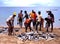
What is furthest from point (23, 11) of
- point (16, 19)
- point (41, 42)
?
point (41, 42)

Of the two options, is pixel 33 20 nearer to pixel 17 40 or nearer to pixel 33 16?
pixel 33 16

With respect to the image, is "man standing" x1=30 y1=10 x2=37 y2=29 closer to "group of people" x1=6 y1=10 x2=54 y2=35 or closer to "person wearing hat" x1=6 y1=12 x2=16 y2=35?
"group of people" x1=6 y1=10 x2=54 y2=35

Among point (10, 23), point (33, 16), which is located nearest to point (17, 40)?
point (10, 23)

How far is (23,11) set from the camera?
280 cm

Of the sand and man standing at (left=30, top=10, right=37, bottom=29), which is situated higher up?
man standing at (left=30, top=10, right=37, bottom=29)

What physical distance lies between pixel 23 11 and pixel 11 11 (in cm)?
16

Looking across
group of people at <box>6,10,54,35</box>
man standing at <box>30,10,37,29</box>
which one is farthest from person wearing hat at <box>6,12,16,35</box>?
man standing at <box>30,10,37,29</box>

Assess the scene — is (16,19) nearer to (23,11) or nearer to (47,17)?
(23,11)

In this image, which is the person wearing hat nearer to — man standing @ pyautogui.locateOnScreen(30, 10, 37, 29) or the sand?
the sand

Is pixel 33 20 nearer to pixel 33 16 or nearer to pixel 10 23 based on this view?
pixel 33 16

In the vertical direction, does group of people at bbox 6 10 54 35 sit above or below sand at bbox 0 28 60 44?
above

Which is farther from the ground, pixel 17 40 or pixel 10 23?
pixel 10 23

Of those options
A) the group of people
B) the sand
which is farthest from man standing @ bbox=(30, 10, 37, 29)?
the sand

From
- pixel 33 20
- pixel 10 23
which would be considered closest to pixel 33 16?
pixel 33 20
